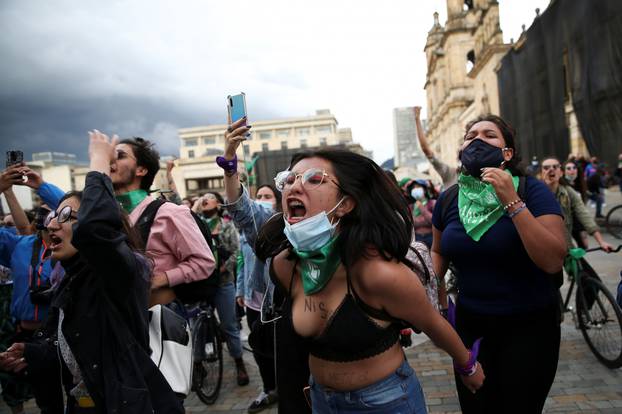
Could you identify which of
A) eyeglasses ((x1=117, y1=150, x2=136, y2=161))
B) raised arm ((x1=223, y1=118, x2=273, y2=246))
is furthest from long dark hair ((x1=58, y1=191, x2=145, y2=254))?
raised arm ((x1=223, y1=118, x2=273, y2=246))

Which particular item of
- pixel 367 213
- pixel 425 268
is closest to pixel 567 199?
pixel 425 268

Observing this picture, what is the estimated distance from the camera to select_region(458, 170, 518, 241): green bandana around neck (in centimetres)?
237

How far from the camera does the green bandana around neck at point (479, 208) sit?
93.3 inches

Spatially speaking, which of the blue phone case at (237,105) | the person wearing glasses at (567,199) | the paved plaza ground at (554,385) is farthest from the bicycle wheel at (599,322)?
the blue phone case at (237,105)

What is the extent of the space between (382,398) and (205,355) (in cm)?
319

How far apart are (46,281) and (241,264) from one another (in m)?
2.10

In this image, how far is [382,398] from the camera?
1787 millimetres

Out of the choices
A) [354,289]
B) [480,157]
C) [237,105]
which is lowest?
[354,289]

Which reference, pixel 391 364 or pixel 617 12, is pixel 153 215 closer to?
pixel 391 364

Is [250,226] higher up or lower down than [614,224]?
higher up

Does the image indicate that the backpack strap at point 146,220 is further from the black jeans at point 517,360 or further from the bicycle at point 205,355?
the black jeans at point 517,360

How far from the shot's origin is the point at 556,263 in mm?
2230

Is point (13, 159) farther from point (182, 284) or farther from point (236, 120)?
point (236, 120)

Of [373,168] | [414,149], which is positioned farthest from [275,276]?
[414,149]
